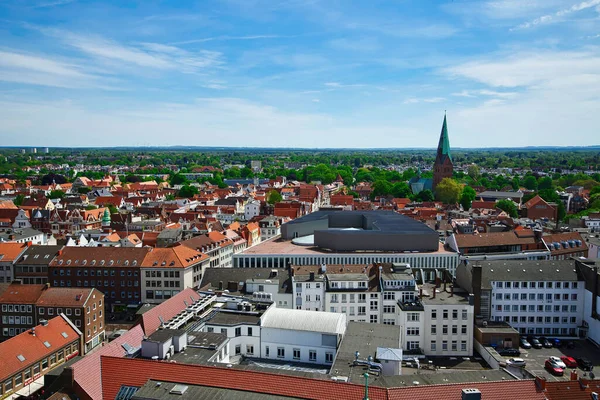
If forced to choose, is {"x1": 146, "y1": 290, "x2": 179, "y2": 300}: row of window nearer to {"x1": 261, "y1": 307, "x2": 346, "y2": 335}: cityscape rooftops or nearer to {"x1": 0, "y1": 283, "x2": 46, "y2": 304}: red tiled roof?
{"x1": 0, "y1": 283, "x2": 46, "y2": 304}: red tiled roof

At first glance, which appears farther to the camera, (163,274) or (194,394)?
(163,274)

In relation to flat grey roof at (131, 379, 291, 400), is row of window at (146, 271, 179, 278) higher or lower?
lower

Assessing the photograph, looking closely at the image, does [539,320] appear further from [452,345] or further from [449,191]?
[449,191]

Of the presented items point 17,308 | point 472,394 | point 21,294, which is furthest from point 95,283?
point 472,394

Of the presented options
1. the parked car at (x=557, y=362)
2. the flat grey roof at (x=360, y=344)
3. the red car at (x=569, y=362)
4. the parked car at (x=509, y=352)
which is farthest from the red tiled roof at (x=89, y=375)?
the red car at (x=569, y=362)

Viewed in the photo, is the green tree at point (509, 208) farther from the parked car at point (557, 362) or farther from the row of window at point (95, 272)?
the row of window at point (95, 272)

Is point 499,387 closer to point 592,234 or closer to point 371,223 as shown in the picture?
point 371,223

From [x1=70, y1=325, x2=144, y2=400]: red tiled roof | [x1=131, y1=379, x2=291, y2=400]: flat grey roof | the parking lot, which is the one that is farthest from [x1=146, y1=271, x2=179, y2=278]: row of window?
the parking lot
